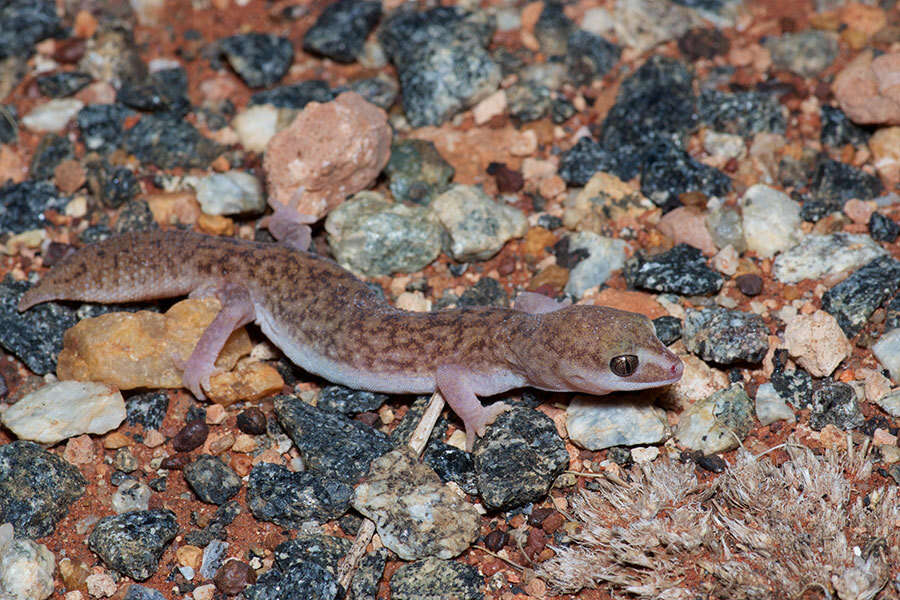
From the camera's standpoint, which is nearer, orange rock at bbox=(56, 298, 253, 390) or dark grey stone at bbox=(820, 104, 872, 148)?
orange rock at bbox=(56, 298, 253, 390)

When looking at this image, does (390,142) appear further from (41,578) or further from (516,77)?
(41,578)

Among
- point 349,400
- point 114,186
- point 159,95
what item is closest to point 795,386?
point 349,400

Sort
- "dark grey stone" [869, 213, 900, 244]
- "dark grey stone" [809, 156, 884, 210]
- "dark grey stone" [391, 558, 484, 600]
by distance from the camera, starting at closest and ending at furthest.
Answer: "dark grey stone" [391, 558, 484, 600]
"dark grey stone" [869, 213, 900, 244]
"dark grey stone" [809, 156, 884, 210]

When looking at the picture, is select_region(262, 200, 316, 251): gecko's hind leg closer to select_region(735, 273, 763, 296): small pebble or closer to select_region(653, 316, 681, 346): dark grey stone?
select_region(653, 316, 681, 346): dark grey stone

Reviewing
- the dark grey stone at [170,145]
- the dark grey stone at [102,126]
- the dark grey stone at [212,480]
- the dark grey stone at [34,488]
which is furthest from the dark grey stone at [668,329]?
the dark grey stone at [102,126]

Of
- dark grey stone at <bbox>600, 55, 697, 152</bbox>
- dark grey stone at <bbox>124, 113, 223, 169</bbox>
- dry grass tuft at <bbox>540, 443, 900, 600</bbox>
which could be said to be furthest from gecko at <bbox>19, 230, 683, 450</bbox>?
dark grey stone at <bbox>600, 55, 697, 152</bbox>

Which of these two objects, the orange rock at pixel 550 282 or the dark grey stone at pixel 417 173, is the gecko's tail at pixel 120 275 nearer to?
the dark grey stone at pixel 417 173

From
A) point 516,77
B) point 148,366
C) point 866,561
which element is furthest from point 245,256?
point 866,561
